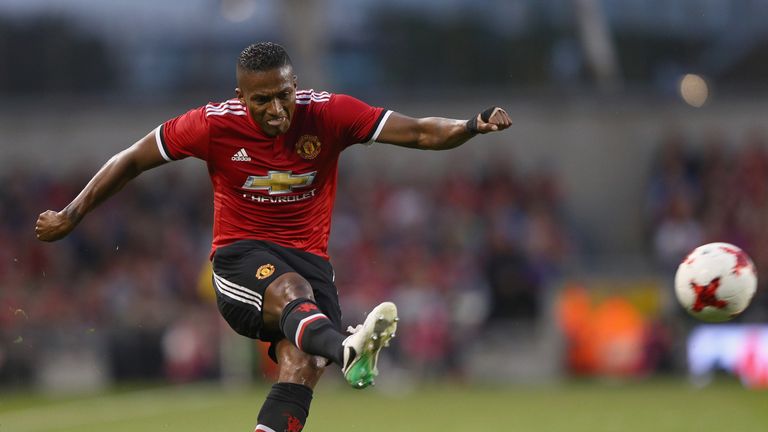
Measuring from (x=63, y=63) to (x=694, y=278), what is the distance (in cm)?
1718

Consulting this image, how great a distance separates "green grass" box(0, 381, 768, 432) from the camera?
11320mm

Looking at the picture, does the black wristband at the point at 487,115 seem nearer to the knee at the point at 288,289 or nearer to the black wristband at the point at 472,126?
the black wristband at the point at 472,126

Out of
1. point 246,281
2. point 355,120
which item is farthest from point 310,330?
point 355,120

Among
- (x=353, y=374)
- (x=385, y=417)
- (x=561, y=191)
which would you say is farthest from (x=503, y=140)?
(x=353, y=374)

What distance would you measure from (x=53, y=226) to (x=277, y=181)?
1299 mm

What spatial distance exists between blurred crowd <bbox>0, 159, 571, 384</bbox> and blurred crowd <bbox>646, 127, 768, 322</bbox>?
142cm

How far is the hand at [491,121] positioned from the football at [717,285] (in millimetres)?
1658

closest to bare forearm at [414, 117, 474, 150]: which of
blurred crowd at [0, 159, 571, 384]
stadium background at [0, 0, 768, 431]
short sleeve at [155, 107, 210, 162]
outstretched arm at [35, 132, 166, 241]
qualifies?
short sleeve at [155, 107, 210, 162]

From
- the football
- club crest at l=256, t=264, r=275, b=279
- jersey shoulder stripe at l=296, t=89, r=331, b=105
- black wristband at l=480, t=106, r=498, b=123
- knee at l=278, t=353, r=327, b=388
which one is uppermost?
jersey shoulder stripe at l=296, t=89, r=331, b=105

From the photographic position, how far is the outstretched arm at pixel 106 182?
23.4 ft

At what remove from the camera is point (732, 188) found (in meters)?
17.9

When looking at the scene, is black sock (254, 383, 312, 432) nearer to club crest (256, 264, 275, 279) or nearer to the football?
club crest (256, 264, 275, 279)

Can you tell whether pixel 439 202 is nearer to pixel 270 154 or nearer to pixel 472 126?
pixel 270 154

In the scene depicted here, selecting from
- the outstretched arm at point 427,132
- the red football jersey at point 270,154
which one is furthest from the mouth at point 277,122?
the outstretched arm at point 427,132
